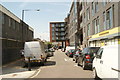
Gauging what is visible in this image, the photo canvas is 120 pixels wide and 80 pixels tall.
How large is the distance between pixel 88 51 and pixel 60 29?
129083 mm

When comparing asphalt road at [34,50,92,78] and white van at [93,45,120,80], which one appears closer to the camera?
white van at [93,45,120,80]

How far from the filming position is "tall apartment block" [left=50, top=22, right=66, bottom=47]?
141 meters

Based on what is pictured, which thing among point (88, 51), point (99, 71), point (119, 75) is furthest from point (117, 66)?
point (88, 51)

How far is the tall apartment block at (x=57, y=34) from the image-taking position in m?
141

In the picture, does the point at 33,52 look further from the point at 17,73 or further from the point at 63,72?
the point at 63,72

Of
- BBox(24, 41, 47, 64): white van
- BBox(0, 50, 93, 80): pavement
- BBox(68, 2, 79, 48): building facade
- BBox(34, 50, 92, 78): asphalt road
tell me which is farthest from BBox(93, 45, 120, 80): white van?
BBox(68, 2, 79, 48): building facade

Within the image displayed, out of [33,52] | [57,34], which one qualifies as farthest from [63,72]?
[57,34]

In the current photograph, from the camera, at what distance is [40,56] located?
63.1ft

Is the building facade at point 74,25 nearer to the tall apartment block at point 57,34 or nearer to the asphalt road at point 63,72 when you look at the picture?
the asphalt road at point 63,72

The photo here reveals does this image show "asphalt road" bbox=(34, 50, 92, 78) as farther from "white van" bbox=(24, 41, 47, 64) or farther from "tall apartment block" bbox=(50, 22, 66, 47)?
"tall apartment block" bbox=(50, 22, 66, 47)

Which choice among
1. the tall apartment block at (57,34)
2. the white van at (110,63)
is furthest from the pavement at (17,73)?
the tall apartment block at (57,34)

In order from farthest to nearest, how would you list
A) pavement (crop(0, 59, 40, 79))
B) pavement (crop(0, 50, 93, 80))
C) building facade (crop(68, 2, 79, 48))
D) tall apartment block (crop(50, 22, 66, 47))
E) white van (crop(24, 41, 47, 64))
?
tall apartment block (crop(50, 22, 66, 47)) → building facade (crop(68, 2, 79, 48)) → white van (crop(24, 41, 47, 64)) → pavement (crop(0, 59, 40, 79)) → pavement (crop(0, 50, 93, 80))

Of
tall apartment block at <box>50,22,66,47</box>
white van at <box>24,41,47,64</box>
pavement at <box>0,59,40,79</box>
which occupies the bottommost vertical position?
pavement at <box>0,59,40,79</box>

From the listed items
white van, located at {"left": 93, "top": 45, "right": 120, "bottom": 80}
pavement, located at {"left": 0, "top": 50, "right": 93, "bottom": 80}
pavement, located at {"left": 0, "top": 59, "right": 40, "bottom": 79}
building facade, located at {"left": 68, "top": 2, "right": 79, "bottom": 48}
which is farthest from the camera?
building facade, located at {"left": 68, "top": 2, "right": 79, "bottom": 48}
